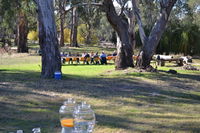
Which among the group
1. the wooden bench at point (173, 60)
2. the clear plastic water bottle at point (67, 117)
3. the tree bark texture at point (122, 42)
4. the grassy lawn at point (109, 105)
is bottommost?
the grassy lawn at point (109, 105)

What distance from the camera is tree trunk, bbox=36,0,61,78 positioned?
1311cm

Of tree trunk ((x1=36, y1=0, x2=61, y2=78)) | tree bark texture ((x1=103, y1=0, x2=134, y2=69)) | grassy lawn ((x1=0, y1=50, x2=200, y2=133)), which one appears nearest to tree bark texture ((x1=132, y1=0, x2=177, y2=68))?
tree bark texture ((x1=103, y1=0, x2=134, y2=69))

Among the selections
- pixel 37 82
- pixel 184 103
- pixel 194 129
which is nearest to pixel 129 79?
pixel 37 82

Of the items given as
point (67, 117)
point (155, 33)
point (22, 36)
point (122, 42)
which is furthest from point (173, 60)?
point (67, 117)

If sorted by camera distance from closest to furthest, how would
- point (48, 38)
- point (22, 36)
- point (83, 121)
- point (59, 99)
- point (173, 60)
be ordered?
point (83, 121) < point (59, 99) < point (48, 38) < point (173, 60) < point (22, 36)

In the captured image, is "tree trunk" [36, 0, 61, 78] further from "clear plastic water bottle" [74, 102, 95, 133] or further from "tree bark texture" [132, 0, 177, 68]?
"clear plastic water bottle" [74, 102, 95, 133]

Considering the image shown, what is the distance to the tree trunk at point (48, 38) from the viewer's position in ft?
43.0

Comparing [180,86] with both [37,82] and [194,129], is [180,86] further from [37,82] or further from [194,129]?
[194,129]

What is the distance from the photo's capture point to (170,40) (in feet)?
142

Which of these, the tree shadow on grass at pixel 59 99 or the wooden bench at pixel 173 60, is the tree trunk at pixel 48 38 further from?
the wooden bench at pixel 173 60

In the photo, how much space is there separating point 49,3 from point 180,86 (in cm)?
610

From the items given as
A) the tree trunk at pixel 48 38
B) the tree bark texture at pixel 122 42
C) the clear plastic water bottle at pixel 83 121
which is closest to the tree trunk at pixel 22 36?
the tree bark texture at pixel 122 42

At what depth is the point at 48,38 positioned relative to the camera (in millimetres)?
13234

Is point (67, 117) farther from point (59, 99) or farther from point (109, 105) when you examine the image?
point (59, 99)
